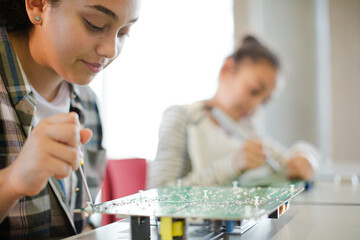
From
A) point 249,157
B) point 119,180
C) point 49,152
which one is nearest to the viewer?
point 49,152

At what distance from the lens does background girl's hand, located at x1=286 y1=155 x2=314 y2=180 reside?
148 centimetres

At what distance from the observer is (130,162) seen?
173 centimetres

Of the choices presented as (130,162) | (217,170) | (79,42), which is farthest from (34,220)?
(130,162)

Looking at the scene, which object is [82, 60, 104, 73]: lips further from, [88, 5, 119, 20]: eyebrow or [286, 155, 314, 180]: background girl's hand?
[286, 155, 314, 180]: background girl's hand

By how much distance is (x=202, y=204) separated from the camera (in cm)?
66

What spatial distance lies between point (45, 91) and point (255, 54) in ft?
3.64

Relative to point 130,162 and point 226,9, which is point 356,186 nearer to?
point 130,162

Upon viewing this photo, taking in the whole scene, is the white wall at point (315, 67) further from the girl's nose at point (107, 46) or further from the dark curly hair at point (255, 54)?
the girl's nose at point (107, 46)

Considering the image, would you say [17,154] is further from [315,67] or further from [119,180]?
[315,67]

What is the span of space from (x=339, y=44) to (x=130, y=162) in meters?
1.70

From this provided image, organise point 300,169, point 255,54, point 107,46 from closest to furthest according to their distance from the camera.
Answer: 1. point 107,46
2. point 300,169
3. point 255,54

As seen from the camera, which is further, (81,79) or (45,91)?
(45,91)

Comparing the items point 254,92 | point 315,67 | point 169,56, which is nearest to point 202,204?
point 254,92

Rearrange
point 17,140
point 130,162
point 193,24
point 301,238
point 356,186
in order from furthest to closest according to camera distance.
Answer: point 193,24 → point 130,162 → point 356,186 → point 17,140 → point 301,238
